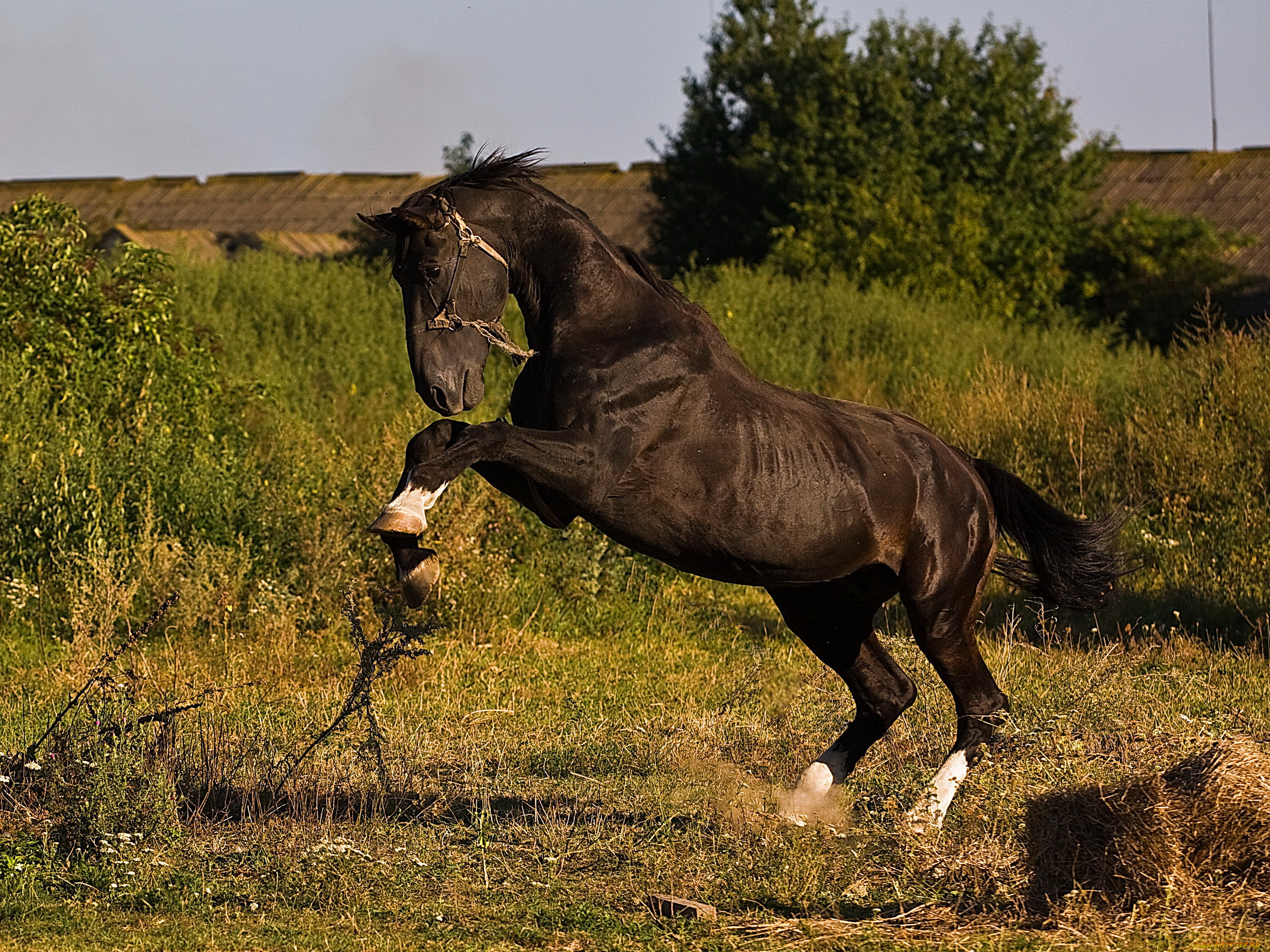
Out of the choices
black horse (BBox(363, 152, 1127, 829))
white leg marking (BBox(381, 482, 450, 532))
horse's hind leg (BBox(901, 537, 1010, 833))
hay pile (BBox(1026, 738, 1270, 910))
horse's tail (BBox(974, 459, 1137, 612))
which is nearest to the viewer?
hay pile (BBox(1026, 738, 1270, 910))

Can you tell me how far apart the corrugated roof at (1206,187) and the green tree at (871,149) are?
70.0 inches

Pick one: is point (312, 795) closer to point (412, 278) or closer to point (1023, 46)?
point (412, 278)

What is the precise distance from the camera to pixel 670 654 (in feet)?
35.2

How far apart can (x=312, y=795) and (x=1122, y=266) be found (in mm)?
25080

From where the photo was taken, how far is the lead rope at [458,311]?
17.9ft

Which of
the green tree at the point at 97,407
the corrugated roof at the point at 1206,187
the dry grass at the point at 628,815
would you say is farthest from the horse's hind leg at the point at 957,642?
the corrugated roof at the point at 1206,187

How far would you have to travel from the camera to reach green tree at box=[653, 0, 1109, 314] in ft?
90.3

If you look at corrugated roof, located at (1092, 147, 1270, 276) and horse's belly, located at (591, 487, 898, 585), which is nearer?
horse's belly, located at (591, 487, 898, 585)

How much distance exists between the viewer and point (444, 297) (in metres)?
5.48

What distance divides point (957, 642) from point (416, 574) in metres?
2.52

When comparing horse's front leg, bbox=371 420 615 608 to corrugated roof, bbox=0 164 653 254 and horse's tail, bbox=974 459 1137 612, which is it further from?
corrugated roof, bbox=0 164 653 254

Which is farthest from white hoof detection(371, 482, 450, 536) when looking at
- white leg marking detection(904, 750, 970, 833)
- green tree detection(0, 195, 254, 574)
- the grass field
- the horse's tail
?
green tree detection(0, 195, 254, 574)

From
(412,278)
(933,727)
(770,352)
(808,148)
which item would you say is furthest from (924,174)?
(412,278)

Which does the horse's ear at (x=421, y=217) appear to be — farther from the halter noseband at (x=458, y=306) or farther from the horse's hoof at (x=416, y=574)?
the horse's hoof at (x=416, y=574)
